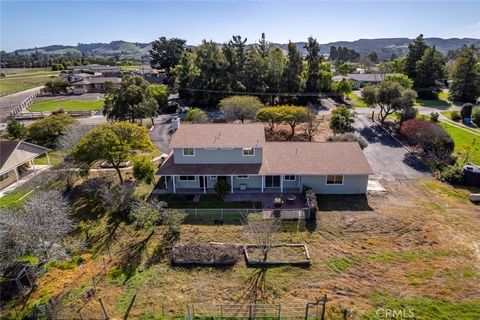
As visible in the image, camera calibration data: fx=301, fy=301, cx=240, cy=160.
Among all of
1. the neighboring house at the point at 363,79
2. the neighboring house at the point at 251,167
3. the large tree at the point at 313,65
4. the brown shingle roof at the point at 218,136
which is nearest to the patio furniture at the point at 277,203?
the neighboring house at the point at 251,167

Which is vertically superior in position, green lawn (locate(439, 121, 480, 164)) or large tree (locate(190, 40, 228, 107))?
large tree (locate(190, 40, 228, 107))

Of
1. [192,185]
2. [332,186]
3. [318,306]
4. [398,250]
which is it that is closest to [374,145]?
[332,186]

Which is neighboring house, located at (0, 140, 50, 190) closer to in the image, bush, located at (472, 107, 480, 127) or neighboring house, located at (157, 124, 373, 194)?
neighboring house, located at (157, 124, 373, 194)

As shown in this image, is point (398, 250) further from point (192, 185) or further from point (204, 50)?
point (204, 50)

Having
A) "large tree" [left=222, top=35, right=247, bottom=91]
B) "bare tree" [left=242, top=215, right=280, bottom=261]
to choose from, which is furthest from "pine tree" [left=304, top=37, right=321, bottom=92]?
"bare tree" [left=242, top=215, right=280, bottom=261]

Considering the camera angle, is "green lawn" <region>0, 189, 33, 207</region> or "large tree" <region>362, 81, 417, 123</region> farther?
"large tree" <region>362, 81, 417, 123</region>

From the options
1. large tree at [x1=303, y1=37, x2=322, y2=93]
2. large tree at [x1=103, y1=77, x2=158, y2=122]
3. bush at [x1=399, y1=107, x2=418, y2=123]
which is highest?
large tree at [x1=303, y1=37, x2=322, y2=93]
